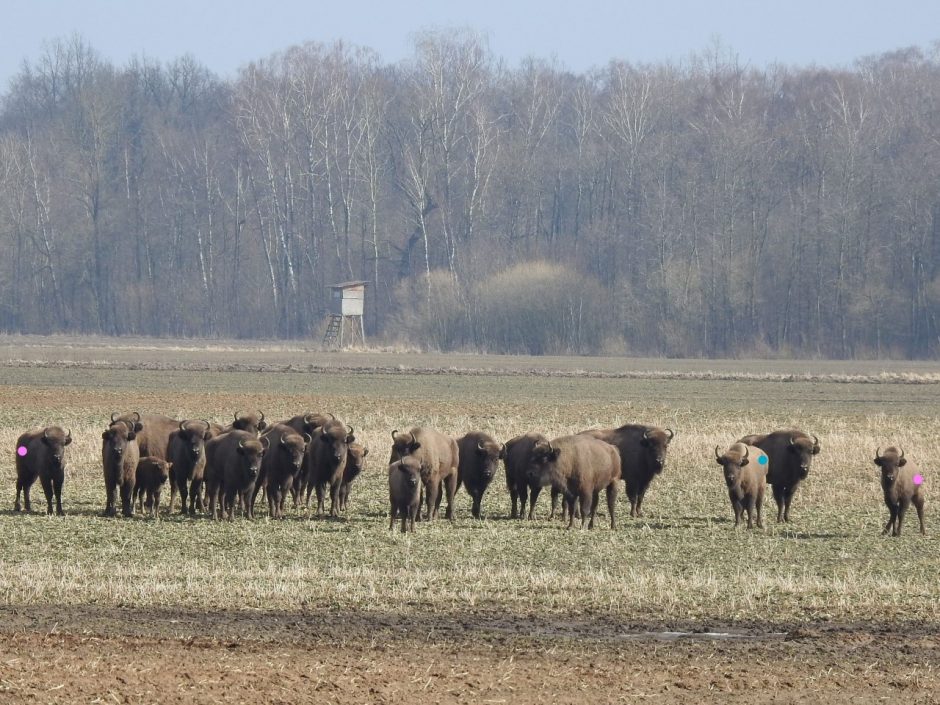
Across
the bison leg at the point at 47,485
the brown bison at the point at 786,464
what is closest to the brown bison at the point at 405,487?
the bison leg at the point at 47,485

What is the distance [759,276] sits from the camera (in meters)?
85.1

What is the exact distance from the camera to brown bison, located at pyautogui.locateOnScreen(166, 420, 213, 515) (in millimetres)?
20938

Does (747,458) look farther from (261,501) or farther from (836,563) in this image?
(261,501)

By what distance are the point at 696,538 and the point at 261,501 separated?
733 centimetres

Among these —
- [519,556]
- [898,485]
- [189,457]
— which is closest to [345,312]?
[189,457]

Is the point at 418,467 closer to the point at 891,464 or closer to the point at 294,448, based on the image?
the point at 294,448

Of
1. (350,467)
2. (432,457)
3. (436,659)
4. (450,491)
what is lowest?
(436,659)

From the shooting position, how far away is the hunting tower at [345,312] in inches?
3307

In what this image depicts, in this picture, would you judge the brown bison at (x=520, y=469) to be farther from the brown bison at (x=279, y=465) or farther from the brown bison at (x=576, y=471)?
the brown bison at (x=279, y=465)

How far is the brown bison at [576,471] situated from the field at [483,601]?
0.38m

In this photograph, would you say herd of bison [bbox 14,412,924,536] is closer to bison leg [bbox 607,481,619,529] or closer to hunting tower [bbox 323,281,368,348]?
bison leg [bbox 607,481,619,529]

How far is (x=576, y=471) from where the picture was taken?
801 inches

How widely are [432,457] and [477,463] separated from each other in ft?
3.99

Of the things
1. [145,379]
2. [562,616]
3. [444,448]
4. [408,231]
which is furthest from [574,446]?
[408,231]
